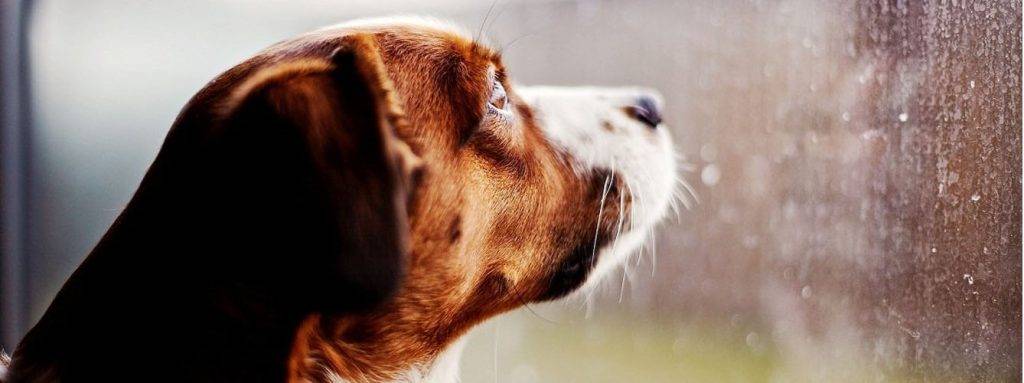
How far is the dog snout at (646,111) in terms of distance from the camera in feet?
3.36

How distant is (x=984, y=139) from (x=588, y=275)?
1.51 feet

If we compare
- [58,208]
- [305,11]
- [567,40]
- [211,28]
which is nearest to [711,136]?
[567,40]

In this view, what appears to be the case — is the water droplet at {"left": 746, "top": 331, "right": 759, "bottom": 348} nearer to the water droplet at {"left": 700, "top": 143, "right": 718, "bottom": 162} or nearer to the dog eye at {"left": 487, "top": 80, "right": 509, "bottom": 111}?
the water droplet at {"left": 700, "top": 143, "right": 718, "bottom": 162}

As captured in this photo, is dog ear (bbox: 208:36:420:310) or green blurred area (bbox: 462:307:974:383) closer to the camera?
dog ear (bbox: 208:36:420:310)

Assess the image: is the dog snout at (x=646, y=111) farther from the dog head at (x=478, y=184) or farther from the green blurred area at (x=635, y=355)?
the green blurred area at (x=635, y=355)

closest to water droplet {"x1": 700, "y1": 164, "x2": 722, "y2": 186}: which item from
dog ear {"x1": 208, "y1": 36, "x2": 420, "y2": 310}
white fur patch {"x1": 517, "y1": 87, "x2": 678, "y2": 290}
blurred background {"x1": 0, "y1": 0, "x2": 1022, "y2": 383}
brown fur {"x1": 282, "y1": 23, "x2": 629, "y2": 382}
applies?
blurred background {"x1": 0, "y1": 0, "x2": 1022, "y2": 383}

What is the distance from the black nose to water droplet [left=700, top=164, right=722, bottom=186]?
0.17 metres

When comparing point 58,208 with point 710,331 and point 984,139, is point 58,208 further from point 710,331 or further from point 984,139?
point 984,139

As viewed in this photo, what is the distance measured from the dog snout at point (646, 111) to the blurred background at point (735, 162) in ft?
0.50

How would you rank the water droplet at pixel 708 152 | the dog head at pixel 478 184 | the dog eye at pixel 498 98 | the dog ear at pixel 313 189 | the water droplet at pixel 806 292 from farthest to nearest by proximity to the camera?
1. the water droplet at pixel 708 152
2. the water droplet at pixel 806 292
3. the dog eye at pixel 498 98
4. the dog head at pixel 478 184
5. the dog ear at pixel 313 189

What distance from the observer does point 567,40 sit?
50.1 inches

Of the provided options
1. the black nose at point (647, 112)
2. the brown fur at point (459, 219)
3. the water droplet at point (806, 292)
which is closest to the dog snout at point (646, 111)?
the black nose at point (647, 112)

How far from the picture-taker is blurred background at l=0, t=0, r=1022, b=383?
0.88 m

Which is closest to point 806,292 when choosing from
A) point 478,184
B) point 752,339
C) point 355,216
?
point 752,339
